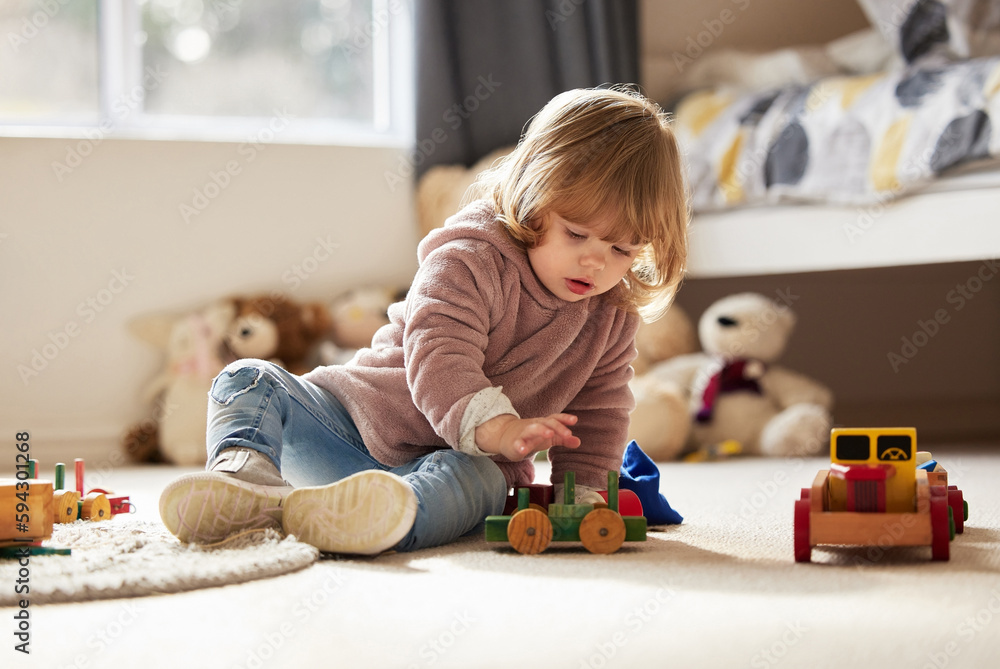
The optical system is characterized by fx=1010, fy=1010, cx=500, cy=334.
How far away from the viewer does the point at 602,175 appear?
3.05ft

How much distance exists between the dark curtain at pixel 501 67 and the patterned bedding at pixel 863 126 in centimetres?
26

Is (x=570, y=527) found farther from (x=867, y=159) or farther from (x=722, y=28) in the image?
(x=722, y=28)

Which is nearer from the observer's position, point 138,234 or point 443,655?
point 443,655

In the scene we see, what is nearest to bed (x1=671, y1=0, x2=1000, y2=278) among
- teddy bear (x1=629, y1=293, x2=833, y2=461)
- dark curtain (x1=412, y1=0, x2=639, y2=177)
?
teddy bear (x1=629, y1=293, x2=833, y2=461)

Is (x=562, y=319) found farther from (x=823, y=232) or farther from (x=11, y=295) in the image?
(x=11, y=295)

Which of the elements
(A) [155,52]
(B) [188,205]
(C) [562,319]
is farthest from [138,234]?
(C) [562,319]

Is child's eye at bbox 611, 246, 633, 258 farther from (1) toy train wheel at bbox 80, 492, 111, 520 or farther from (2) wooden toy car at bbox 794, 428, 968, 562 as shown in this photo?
(1) toy train wheel at bbox 80, 492, 111, 520

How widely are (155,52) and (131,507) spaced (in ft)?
3.94

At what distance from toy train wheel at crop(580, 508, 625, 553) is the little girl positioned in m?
0.07

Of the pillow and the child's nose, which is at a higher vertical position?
the pillow

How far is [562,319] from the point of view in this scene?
103 centimetres
